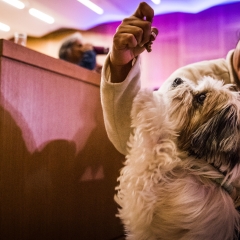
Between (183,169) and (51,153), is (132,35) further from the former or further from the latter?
(51,153)

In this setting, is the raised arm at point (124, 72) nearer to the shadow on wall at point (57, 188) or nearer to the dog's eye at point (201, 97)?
the dog's eye at point (201, 97)

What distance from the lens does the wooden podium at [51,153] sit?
119 centimetres

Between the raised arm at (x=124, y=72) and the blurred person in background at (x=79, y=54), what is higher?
the blurred person in background at (x=79, y=54)

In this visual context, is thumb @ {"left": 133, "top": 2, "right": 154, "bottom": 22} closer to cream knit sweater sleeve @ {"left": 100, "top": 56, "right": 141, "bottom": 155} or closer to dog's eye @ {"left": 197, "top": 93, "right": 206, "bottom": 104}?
cream knit sweater sleeve @ {"left": 100, "top": 56, "right": 141, "bottom": 155}

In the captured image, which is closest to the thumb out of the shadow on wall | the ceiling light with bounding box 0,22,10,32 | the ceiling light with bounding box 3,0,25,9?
the shadow on wall

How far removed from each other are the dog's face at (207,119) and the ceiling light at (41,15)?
248cm

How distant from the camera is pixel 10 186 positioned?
119cm

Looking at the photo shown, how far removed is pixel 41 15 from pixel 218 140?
292 centimetres

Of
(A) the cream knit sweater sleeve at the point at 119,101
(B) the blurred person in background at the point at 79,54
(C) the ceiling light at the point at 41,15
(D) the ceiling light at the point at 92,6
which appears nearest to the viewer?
(A) the cream knit sweater sleeve at the point at 119,101

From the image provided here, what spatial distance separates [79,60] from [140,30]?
1.10 meters

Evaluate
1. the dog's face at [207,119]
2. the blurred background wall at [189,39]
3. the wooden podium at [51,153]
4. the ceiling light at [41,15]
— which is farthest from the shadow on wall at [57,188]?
the ceiling light at [41,15]

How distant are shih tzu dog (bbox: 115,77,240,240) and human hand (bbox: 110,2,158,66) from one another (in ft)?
0.49

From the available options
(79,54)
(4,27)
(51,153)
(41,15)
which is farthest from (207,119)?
(4,27)

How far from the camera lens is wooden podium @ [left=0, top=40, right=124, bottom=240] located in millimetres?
1189
